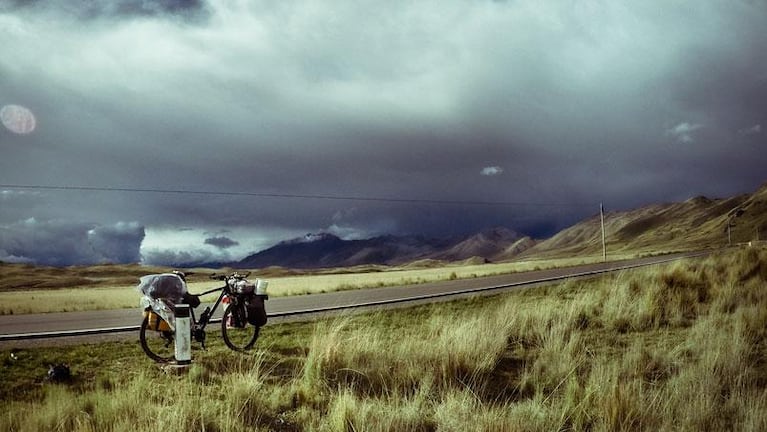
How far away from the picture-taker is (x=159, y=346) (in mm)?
10664

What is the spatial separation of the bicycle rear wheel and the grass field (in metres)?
0.27

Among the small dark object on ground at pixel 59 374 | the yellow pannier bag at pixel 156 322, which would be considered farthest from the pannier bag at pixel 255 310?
the small dark object on ground at pixel 59 374

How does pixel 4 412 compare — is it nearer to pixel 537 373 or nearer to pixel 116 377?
pixel 116 377

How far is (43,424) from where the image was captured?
17.9 feet

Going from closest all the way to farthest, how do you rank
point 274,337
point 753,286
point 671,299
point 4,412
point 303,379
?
point 4,412 < point 303,379 < point 274,337 < point 671,299 < point 753,286

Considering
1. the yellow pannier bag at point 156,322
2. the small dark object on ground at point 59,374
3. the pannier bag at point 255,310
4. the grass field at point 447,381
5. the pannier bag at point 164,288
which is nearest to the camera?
the grass field at point 447,381

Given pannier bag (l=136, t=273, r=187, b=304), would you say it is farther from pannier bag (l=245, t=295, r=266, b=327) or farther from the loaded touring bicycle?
pannier bag (l=245, t=295, r=266, b=327)

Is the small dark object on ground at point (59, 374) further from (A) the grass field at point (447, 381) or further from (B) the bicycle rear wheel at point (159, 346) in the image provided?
(B) the bicycle rear wheel at point (159, 346)

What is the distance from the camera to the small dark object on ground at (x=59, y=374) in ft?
26.1

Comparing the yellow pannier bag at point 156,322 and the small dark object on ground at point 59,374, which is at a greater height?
the yellow pannier bag at point 156,322

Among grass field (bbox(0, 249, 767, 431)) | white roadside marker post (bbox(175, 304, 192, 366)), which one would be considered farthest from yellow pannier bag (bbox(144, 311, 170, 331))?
white roadside marker post (bbox(175, 304, 192, 366))

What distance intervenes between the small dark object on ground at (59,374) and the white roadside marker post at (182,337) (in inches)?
93.2

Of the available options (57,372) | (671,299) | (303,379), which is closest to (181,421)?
(303,379)

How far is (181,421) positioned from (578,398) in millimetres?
4589
